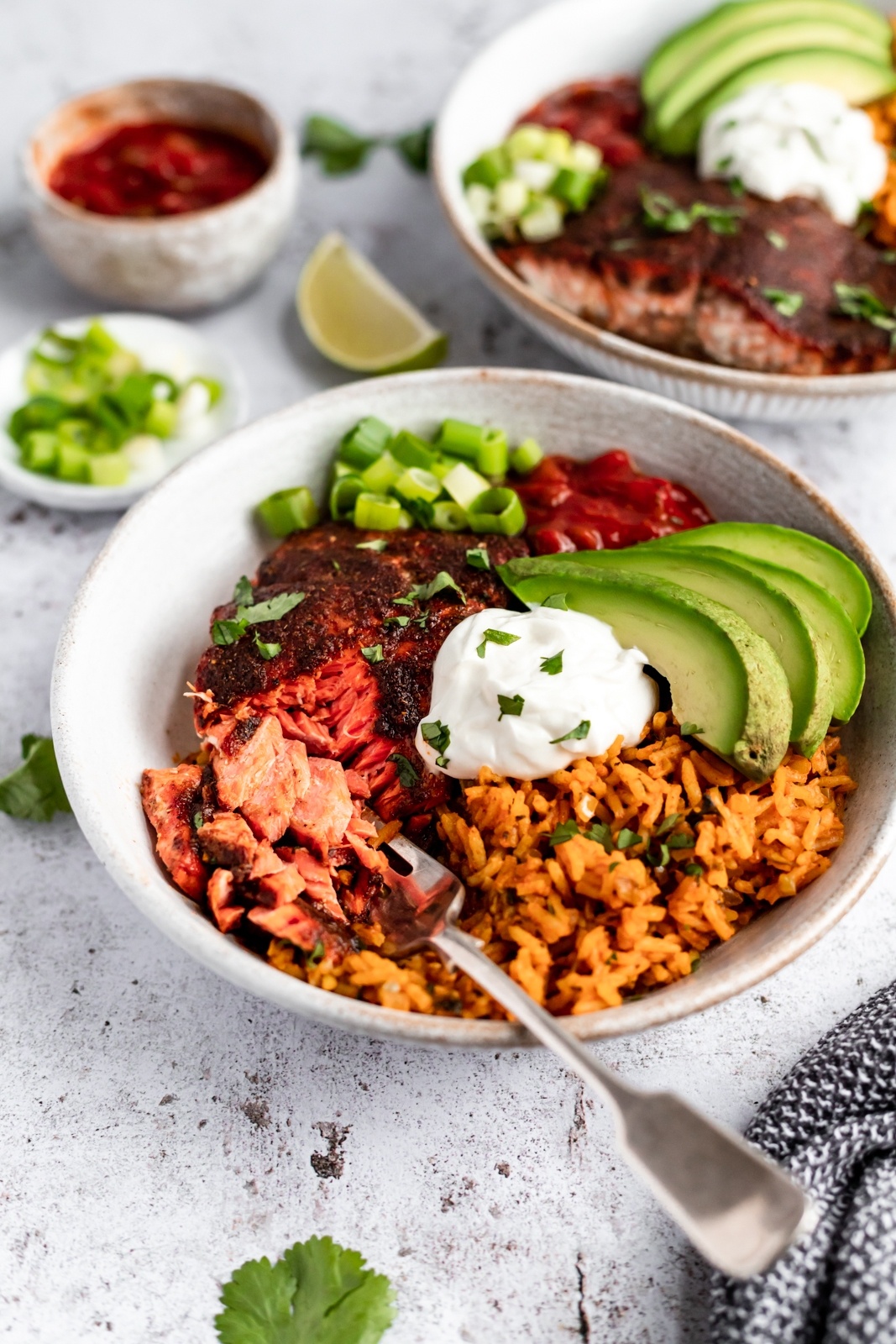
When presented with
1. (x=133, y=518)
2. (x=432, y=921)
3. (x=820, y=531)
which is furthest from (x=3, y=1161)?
(x=820, y=531)

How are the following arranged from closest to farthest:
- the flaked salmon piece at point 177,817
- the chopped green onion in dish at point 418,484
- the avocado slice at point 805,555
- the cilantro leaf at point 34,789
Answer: the flaked salmon piece at point 177,817
the avocado slice at point 805,555
the cilantro leaf at point 34,789
the chopped green onion in dish at point 418,484

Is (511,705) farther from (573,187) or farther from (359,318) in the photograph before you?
(573,187)

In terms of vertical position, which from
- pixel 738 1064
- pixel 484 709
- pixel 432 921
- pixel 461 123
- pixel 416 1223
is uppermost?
pixel 461 123

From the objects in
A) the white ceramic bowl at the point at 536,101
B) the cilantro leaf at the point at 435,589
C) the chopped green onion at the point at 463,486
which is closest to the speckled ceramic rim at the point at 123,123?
the white ceramic bowl at the point at 536,101

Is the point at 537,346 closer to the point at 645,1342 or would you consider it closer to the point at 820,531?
the point at 820,531

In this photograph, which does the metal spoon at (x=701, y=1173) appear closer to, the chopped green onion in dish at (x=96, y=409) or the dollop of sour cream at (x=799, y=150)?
the chopped green onion in dish at (x=96, y=409)
